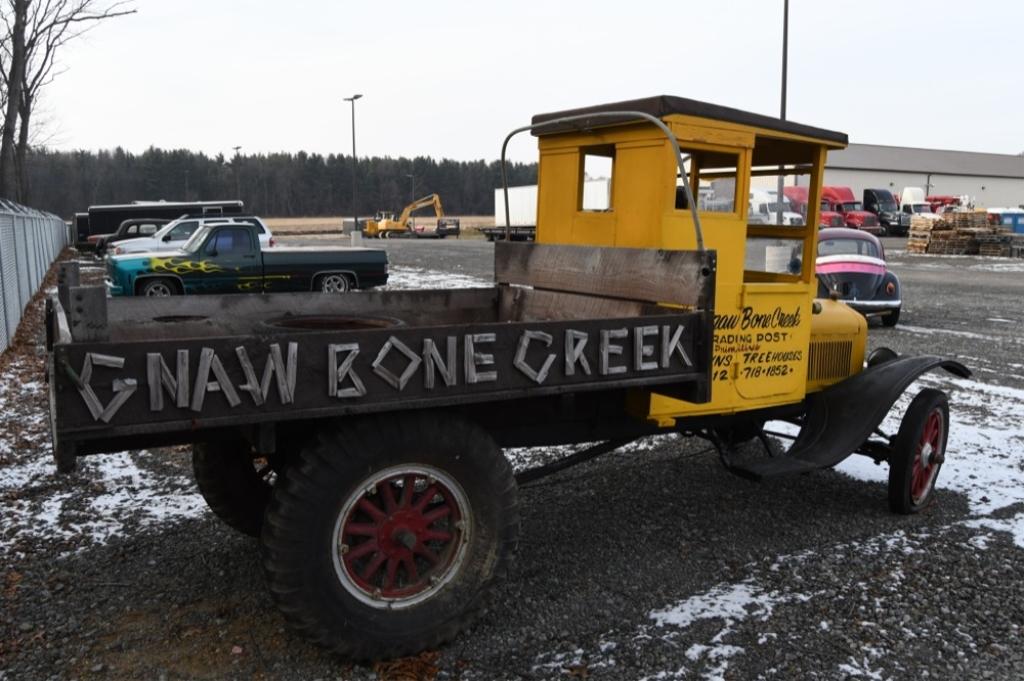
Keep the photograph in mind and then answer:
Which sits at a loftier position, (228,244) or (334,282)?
(228,244)

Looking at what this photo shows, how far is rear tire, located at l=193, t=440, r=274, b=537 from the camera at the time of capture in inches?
165

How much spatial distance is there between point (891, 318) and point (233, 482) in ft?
39.6

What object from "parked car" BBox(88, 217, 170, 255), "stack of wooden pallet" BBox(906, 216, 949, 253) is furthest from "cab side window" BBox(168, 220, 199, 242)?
"stack of wooden pallet" BBox(906, 216, 949, 253)

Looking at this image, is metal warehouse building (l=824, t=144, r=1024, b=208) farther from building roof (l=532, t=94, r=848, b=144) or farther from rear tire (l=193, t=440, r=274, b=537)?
rear tire (l=193, t=440, r=274, b=537)

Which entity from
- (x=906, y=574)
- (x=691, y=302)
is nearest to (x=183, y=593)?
(x=691, y=302)

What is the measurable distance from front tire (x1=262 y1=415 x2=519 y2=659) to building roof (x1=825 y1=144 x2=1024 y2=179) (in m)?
58.9

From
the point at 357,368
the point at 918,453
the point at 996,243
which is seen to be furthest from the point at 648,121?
the point at 996,243

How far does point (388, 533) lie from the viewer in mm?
3334

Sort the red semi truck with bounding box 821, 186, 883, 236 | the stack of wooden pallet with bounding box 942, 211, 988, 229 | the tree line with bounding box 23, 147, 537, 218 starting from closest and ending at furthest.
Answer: the stack of wooden pallet with bounding box 942, 211, 988, 229 → the red semi truck with bounding box 821, 186, 883, 236 → the tree line with bounding box 23, 147, 537, 218

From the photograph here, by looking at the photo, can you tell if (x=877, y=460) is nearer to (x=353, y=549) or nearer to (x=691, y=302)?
(x=691, y=302)

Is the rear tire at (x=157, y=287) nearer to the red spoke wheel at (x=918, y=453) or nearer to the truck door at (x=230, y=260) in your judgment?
the truck door at (x=230, y=260)

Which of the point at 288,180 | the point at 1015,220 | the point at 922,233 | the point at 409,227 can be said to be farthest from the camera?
the point at 288,180

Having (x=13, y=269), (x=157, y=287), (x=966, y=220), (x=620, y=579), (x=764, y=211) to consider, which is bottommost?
(x=620, y=579)

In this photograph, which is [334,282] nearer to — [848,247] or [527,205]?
[848,247]
